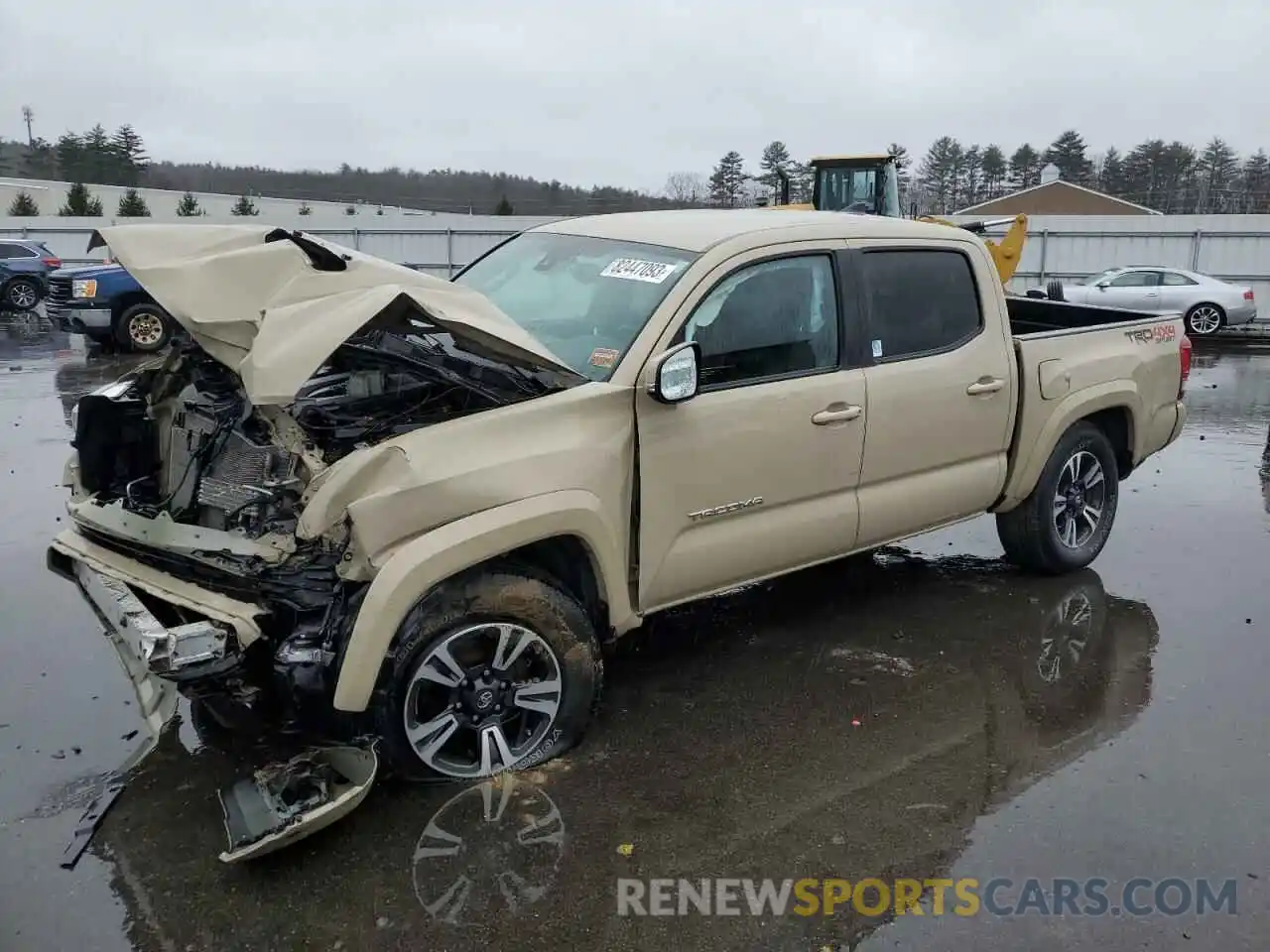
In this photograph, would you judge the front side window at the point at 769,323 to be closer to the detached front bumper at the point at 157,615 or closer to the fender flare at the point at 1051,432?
the fender flare at the point at 1051,432

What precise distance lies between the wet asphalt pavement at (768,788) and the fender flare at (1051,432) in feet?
2.06

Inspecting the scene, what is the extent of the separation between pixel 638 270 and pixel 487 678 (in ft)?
5.88

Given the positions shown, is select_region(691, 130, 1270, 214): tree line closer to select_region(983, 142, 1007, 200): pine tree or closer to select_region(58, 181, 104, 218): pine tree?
select_region(983, 142, 1007, 200): pine tree

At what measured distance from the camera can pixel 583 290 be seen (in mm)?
4414

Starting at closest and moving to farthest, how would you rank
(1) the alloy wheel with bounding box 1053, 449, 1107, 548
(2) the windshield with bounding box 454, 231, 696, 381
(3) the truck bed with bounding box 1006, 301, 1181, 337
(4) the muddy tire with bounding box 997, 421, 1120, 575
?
(2) the windshield with bounding box 454, 231, 696, 381, (4) the muddy tire with bounding box 997, 421, 1120, 575, (1) the alloy wheel with bounding box 1053, 449, 1107, 548, (3) the truck bed with bounding box 1006, 301, 1181, 337

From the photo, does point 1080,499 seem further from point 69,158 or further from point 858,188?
point 69,158

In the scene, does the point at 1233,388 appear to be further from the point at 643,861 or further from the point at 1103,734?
the point at 643,861

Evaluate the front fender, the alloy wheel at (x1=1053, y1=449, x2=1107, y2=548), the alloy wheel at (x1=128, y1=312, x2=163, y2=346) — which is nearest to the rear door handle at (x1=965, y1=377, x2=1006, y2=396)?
the alloy wheel at (x1=1053, y1=449, x2=1107, y2=548)

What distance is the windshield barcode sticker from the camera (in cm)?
418

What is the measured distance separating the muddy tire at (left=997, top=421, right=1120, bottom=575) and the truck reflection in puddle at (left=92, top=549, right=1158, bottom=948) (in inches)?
20.3

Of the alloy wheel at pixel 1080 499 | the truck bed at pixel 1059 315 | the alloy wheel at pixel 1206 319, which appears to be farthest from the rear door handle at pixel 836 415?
the alloy wheel at pixel 1206 319

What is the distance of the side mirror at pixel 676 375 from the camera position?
3.77 metres

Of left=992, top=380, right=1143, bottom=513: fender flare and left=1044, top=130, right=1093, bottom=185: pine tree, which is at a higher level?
left=1044, top=130, right=1093, bottom=185: pine tree

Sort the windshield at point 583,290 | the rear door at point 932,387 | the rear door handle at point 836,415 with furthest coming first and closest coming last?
the rear door at point 932,387 < the rear door handle at point 836,415 < the windshield at point 583,290
